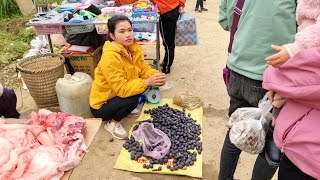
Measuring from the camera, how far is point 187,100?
398 cm

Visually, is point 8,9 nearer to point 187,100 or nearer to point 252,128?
point 187,100

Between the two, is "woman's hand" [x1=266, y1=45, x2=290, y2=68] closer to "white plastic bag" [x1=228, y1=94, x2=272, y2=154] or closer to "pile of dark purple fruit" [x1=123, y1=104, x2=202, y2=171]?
"white plastic bag" [x1=228, y1=94, x2=272, y2=154]

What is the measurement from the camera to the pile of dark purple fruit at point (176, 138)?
9.84 feet

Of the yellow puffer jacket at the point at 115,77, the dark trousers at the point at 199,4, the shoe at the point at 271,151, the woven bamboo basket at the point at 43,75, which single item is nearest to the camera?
the shoe at the point at 271,151

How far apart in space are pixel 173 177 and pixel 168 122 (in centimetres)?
→ 82

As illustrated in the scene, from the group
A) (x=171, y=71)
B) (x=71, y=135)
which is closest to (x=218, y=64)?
(x=171, y=71)

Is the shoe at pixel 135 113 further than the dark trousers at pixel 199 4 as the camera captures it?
No

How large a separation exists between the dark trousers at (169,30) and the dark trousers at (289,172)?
336 centimetres

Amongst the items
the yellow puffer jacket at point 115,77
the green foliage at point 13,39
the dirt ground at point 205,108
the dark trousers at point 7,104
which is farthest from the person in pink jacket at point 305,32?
the green foliage at point 13,39

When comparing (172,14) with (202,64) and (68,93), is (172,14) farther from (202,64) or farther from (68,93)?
(68,93)

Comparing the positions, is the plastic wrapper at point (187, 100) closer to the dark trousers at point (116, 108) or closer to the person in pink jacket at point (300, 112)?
the dark trousers at point (116, 108)

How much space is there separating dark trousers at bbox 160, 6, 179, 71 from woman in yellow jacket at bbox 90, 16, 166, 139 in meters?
1.13

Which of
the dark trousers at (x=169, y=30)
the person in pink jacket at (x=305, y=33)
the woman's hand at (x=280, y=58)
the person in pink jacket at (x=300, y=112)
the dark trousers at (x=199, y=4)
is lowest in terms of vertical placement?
the dark trousers at (x=199, y=4)

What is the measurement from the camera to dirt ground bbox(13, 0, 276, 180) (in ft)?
9.64
